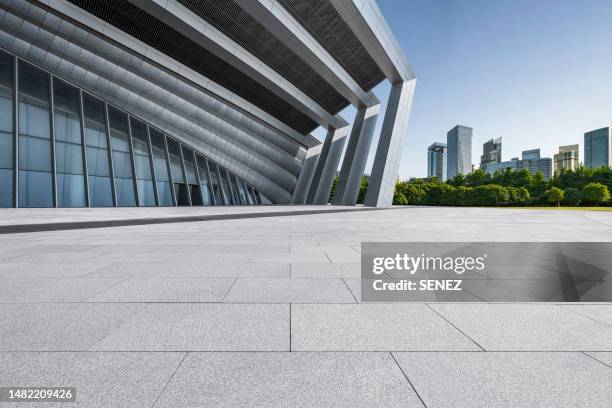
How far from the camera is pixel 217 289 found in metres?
3.93

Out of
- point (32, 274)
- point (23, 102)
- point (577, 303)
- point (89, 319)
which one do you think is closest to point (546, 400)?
point (577, 303)

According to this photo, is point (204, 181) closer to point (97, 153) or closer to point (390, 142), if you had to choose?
point (97, 153)

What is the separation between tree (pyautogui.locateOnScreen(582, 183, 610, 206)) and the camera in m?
60.5

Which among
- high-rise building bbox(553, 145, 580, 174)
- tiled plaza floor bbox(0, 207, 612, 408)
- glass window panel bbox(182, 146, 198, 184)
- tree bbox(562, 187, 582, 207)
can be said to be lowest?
tiled plaza floor bbox(0, 207, 612, 408)

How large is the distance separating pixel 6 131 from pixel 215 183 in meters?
17.8

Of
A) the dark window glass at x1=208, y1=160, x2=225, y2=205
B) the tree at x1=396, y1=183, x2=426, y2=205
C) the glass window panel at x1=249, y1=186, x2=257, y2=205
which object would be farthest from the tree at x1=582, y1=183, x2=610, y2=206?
the dark window glass at x1=208, y1=160, x2=225, y2=205

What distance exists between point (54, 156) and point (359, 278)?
85.0 ft

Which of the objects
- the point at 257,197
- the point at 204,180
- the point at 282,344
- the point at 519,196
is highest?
the point at 204,180

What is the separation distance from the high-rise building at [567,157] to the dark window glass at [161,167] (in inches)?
7529

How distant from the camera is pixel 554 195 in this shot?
213 ft

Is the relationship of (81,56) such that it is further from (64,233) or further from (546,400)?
(546,400)

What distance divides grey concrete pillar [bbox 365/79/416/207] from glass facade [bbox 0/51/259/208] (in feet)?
62.6

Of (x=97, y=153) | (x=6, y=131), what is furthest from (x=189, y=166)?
(x=6, y=131)

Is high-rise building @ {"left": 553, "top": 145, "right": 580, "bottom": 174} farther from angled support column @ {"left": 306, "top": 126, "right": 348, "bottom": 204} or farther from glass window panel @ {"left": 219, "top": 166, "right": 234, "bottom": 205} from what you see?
glass window panel @ {"left": 219, "top": 166, "right": 234, "bottom": 205}
